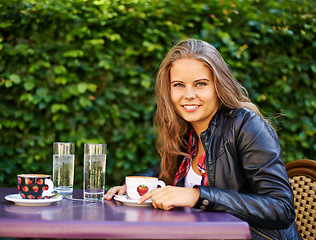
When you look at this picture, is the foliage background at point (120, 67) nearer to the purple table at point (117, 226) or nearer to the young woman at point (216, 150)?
the young woman at point (216, 150)

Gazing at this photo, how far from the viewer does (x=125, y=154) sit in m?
2.88

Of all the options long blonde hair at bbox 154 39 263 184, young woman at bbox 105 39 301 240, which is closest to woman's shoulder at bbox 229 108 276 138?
young woman at bbox 105 39 301 240

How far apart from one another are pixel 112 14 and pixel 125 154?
1.02 m

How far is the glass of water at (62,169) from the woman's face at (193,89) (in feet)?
1.76

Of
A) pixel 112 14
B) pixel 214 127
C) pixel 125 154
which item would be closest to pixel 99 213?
pixel 214 127

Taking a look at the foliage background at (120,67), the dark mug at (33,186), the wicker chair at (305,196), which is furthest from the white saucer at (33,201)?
the foliage background at (120,67)

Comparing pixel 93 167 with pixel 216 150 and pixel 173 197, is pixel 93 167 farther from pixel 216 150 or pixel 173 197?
pixel 216 150

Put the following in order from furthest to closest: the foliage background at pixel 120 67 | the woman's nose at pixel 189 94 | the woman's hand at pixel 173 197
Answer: the foliage background at pixel 120 67 → the woman's nose at pixel 189 94 → the woman's hand at pixel 173 197

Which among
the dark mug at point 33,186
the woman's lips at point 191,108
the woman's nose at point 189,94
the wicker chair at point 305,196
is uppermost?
the woman's nose at point 189,94

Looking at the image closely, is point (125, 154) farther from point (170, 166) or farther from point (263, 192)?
point (263, 192)

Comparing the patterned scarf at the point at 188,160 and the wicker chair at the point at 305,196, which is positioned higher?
the patterned scarf at the point at 188,160

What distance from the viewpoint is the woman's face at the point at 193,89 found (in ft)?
5.48

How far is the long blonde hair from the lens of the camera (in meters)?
1.73

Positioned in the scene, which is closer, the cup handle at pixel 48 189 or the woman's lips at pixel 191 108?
the cup handle at pixel 48 189
